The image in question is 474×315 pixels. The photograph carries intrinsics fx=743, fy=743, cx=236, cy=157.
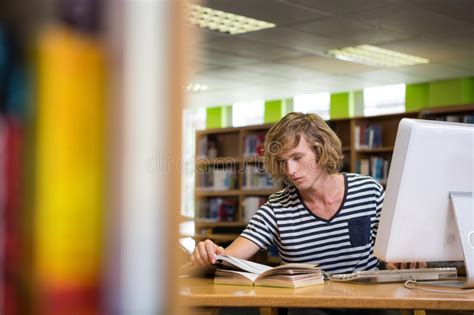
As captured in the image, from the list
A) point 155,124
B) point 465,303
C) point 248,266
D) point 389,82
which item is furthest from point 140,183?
point 389,82

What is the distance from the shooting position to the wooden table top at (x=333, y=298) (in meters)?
1.56

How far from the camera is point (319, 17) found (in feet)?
21.2

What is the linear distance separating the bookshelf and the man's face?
15.1 ft

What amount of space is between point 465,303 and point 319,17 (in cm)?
517

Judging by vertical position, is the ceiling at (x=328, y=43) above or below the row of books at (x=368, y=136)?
above

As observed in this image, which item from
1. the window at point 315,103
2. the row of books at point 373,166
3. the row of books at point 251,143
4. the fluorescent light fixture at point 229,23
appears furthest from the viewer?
the window at point 315,103

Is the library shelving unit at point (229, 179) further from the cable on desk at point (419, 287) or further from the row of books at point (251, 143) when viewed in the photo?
the cable on desk at point (419, 287)

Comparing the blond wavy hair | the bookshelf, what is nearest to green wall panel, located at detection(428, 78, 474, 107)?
the bookshelf

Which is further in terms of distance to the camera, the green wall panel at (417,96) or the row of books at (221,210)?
the green wall panel at (417,96)

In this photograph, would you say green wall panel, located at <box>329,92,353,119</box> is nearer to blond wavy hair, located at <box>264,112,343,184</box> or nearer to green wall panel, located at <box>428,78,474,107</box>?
green wall panel, located at <box>428,78,474,107</box>

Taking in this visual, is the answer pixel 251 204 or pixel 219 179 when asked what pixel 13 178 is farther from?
pixel 219 179

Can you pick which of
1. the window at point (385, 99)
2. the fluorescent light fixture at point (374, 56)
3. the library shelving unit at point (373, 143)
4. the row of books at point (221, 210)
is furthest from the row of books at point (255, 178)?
the window at point (385, 99)

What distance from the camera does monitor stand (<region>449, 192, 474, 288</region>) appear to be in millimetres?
1737

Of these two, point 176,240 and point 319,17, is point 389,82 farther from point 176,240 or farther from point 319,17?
point 176,240
